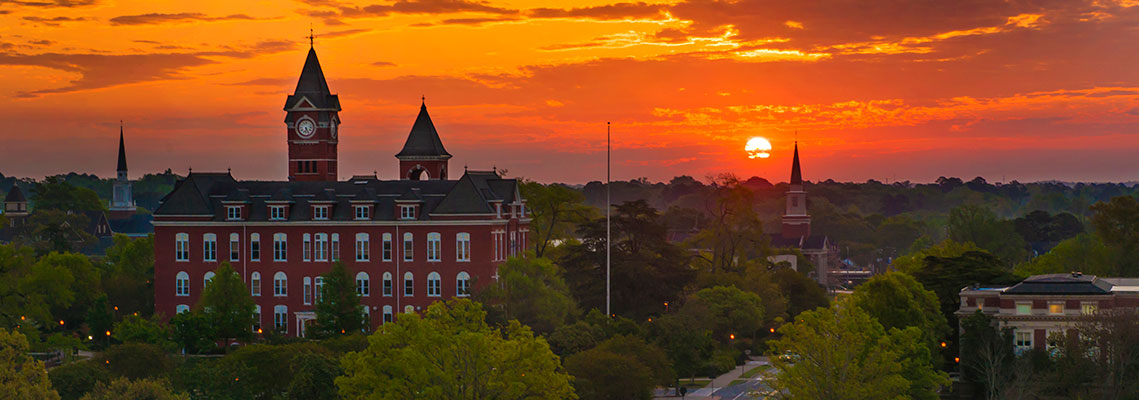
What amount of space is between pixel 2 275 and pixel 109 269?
21516 mm

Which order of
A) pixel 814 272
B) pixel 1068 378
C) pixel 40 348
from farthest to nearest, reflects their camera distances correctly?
pixel 814 272
pixel 40 348
pixel 1068 378

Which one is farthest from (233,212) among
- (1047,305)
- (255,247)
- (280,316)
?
(1047,305)

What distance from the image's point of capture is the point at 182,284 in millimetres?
110062

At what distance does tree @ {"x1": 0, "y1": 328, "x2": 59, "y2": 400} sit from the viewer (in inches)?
2354

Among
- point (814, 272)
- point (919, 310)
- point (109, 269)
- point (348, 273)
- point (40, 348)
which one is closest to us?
point (919, 310)

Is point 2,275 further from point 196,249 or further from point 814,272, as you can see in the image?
point 814,272

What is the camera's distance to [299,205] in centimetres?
10956

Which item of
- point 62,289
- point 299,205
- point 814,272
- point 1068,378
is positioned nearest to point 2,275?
point 62,289

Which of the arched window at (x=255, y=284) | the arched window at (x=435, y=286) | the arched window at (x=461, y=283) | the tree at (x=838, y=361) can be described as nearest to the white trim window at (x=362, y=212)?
the arched window at (x=435, y=286)

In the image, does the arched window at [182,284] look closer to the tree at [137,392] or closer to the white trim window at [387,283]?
the white trim window at [387,283]

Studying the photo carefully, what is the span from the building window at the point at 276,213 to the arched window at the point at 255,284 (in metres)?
4.18

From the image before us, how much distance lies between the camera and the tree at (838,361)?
67.2m

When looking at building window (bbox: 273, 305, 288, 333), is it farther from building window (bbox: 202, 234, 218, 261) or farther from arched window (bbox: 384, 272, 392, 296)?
arched window (bbox: 384, 272, 392, 296)

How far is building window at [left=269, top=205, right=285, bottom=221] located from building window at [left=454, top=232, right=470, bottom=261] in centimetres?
1306
